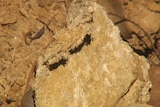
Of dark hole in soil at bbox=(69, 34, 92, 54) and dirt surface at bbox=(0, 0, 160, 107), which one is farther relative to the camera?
dirt surface at bbox=(0, 0, 160, 107)

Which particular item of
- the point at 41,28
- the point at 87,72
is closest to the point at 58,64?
the point at 87,72

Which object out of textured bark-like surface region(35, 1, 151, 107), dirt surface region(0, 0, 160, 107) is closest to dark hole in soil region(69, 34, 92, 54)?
textured bark-like surface region(35, 1, 151, 107)

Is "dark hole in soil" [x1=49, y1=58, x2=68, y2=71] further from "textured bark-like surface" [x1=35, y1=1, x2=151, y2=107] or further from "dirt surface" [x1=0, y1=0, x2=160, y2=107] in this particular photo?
"dirt surface" [x1=0, y1=0, x2=160, y2=107]

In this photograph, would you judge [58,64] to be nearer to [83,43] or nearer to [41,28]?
[83,43]

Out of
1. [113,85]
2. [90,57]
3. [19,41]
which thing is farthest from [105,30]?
[19,41]

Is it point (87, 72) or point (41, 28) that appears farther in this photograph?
point (41, 28)
